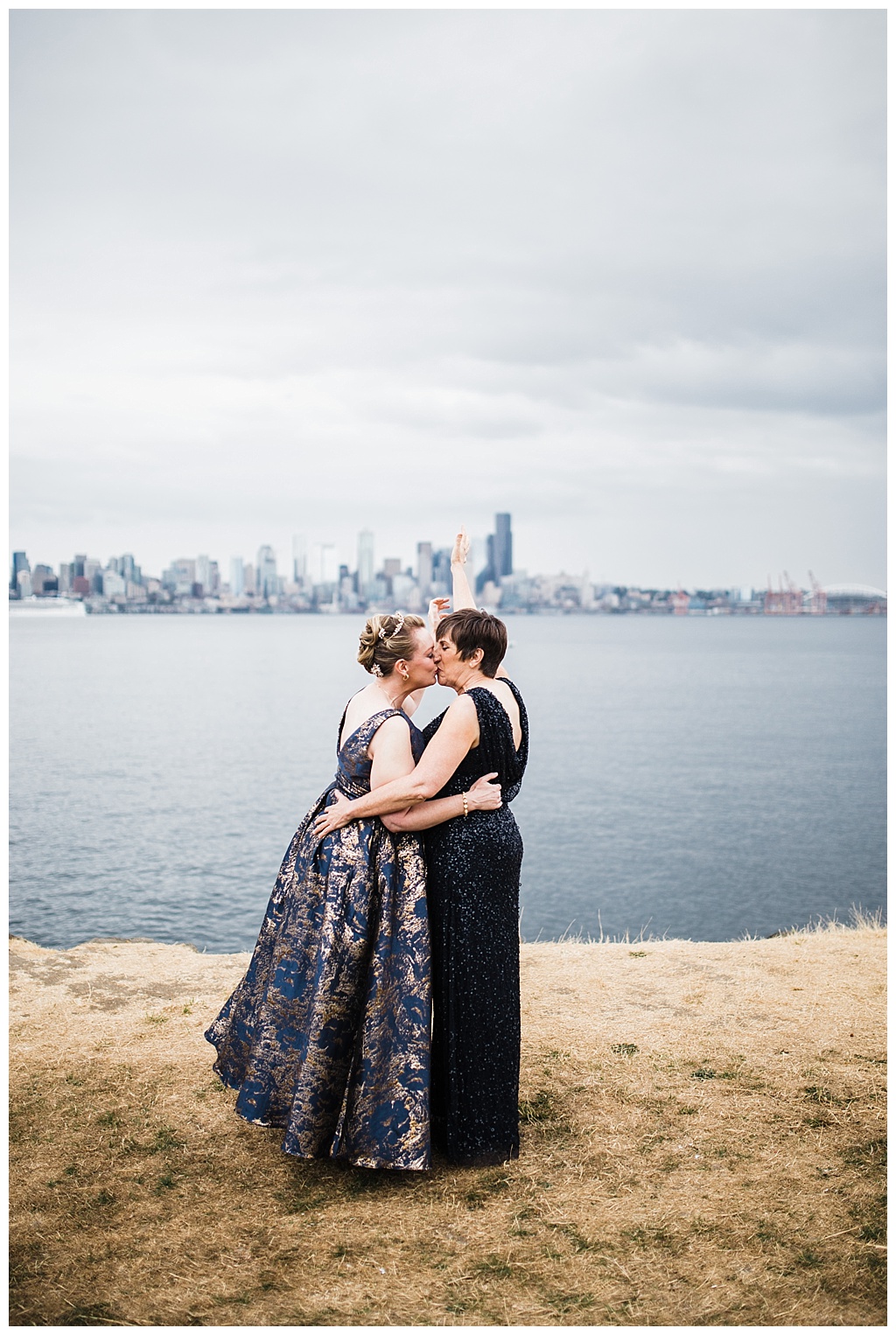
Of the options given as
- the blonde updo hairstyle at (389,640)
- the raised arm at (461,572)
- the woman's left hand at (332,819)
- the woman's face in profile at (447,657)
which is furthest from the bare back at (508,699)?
the woman's left hand at (332,819)

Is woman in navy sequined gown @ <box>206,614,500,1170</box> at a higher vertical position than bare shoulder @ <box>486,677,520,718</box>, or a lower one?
lower

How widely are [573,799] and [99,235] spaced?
101 feet

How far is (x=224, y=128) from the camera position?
650cm

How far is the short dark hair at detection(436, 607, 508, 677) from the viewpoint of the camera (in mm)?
4934

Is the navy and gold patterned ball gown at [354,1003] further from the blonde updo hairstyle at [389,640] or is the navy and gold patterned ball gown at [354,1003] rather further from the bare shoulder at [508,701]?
the bare shoulder at [508,701]

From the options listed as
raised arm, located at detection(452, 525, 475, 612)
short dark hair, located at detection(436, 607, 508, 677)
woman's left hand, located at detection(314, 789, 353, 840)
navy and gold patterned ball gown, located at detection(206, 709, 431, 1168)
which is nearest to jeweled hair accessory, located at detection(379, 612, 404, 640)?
short dark hair, located at detection(436, 607, 508, 677)

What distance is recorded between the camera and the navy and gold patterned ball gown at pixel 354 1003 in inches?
187

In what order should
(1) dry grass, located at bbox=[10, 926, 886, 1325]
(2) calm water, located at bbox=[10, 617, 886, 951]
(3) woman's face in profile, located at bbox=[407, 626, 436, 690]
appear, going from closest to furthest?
(1) dry grass, located at bbox=[10, 926, 886, 1325] < (3) woman's face in profile, located at bbox=[407, 626, 436, 690] < (2) calm water, located at bbox=[10, 617, 886, 951]

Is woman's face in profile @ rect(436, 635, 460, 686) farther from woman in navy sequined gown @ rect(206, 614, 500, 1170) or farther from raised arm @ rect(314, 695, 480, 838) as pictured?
Result: raised arm @ rect(314, 695, 480, 838)

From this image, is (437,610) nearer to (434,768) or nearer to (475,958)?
(434,768)

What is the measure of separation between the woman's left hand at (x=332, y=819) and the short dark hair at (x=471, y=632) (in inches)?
36.0

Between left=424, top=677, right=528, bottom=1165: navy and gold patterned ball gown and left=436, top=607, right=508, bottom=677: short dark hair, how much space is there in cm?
21

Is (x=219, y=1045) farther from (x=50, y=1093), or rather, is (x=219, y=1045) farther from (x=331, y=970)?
(x=50, y=1093)

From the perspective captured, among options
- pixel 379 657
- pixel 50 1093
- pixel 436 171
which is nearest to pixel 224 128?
pixel 379 657
